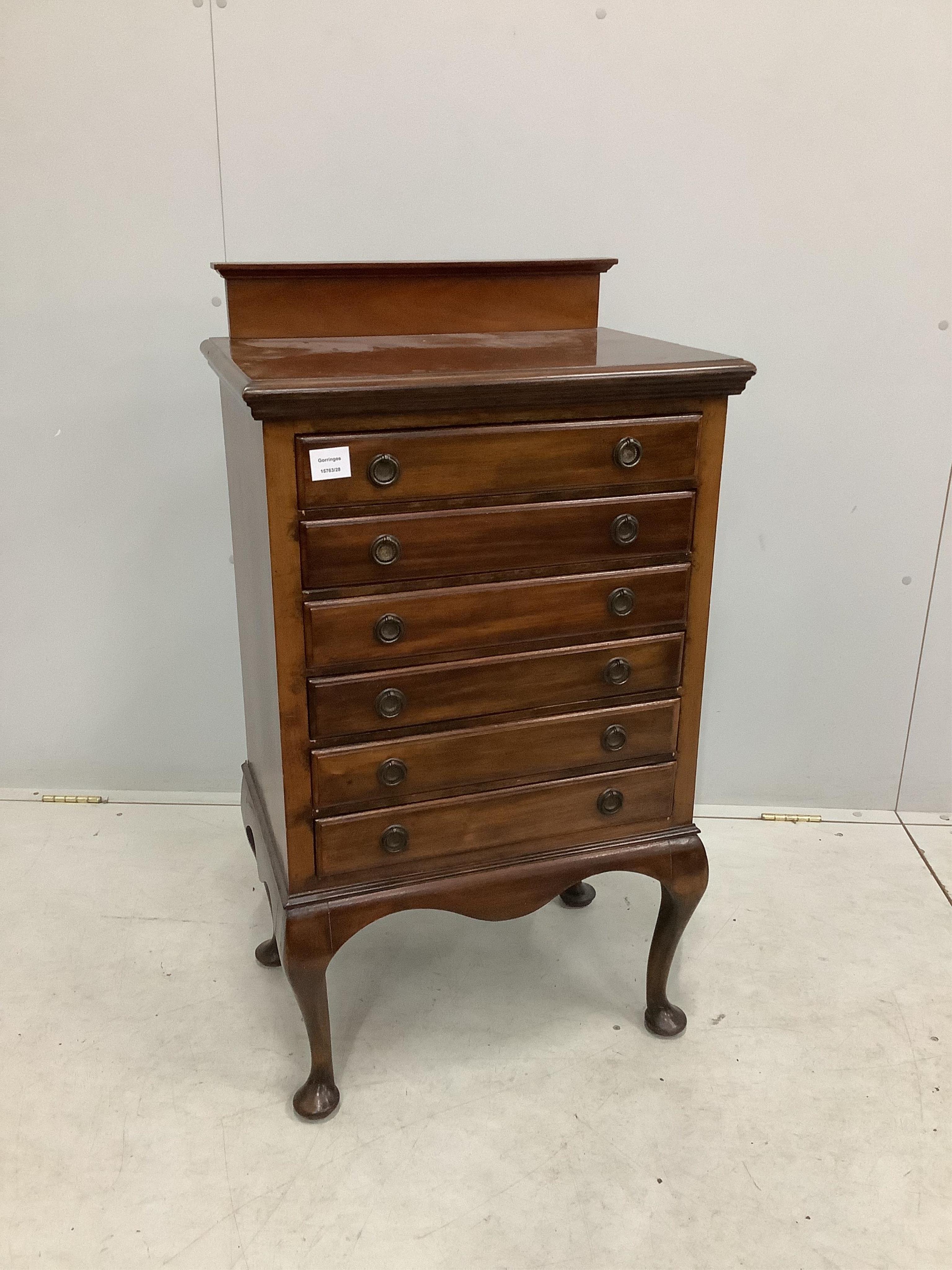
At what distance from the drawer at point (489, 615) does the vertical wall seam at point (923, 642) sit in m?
1.18

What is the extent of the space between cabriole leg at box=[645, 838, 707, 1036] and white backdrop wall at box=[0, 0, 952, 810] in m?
0.90

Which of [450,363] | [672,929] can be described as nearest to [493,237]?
[450,363]

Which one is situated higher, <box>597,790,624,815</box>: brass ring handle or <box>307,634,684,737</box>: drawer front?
<box>307,634,684,737</box>: drawer front

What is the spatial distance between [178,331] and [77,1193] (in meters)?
1.79

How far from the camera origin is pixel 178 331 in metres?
2.46

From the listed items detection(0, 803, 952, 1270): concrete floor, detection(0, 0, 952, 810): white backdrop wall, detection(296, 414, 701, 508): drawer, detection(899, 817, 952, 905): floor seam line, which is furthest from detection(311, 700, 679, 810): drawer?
detection(899, 817, 952, 905): floor seam line

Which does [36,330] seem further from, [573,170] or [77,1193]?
[77,1193]

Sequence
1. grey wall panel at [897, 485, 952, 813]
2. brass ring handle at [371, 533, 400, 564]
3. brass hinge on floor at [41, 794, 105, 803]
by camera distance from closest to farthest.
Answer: brass ring handle at [371, 533, 400, 564] < grey wall panel at [897, 485, 952, 813] < brass hinge on floor at [41, 794, 105, 803]

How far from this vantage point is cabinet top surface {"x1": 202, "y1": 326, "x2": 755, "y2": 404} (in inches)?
58.8

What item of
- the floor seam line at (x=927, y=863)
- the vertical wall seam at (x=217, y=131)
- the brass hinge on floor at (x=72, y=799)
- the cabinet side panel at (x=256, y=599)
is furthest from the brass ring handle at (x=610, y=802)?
the brass hinge on floor at (x=72, y=799)

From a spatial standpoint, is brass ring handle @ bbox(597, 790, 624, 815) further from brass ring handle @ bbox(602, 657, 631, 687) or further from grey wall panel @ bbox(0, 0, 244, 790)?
grey wall panel @ bbox(0, 0, 244, 790)

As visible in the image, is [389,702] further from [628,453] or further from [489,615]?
[628,453]

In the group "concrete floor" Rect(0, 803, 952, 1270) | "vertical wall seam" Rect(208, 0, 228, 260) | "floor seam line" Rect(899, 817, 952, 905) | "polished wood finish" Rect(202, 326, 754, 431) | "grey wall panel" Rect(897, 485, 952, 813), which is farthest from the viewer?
"grey wall panel" Rect(897, 485, 952, 813)

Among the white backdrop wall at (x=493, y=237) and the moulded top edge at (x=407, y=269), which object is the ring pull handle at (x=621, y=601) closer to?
the moulded top edge at (x=407, y=269)
